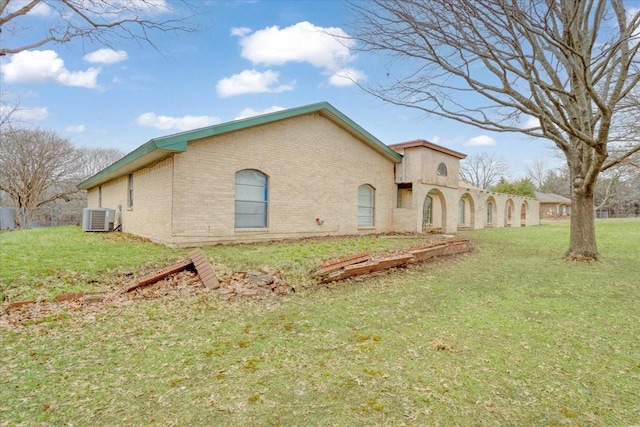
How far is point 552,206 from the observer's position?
163 feet

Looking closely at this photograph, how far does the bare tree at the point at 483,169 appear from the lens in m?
56.9

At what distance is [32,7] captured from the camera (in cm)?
609

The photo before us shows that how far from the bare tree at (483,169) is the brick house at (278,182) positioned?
4429 cm

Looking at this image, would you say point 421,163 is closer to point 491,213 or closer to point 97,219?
point 491,213

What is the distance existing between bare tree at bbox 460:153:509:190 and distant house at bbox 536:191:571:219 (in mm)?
8786

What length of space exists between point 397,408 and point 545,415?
1.06 metres

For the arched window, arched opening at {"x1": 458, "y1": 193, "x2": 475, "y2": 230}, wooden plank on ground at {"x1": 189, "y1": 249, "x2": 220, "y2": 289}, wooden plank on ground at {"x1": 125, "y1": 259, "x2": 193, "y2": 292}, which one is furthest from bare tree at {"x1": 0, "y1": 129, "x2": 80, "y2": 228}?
arched opening at {"x1": 458, "y1": 193, "x2": 475, "y2": 230}

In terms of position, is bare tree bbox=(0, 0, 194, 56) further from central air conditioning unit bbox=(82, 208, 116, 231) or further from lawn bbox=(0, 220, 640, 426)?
central air conditioning unit bbox=(82, 208, 116, 231)

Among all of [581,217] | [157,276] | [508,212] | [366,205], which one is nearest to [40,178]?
[366,205]

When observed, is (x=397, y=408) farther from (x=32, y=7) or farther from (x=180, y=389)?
(x=32, y=7)

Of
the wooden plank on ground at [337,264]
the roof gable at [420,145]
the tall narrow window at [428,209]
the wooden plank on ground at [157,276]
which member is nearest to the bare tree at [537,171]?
the tall narrow window at [428,209]

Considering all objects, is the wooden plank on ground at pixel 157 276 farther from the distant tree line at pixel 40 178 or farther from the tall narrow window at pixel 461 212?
the distant tree line at pixel 40 178

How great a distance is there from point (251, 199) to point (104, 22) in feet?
19.3

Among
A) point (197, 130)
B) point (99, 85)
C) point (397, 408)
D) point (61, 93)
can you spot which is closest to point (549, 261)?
point (397, 408)
